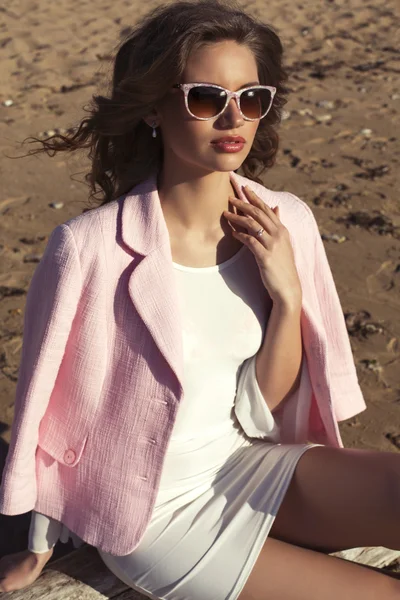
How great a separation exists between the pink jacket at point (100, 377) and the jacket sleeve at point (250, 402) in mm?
358

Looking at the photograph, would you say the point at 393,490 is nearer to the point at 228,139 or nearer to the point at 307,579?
the point at 307,579

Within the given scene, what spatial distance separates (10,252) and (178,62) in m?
3.73

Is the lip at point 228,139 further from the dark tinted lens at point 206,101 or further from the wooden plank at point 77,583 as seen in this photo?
the wooden plank at point 77,583

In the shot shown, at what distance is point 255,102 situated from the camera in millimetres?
2742

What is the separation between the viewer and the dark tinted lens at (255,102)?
8.87 feet

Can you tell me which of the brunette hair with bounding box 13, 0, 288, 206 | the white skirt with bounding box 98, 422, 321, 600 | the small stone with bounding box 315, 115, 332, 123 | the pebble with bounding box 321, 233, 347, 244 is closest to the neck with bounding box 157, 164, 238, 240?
the brunette hair with bounding box 13, 0, 288, 206

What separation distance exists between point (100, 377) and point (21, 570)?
72cm

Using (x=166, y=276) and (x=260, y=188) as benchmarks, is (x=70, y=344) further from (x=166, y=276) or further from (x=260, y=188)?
(x=260, y=188)

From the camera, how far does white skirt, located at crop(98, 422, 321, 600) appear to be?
2674mm

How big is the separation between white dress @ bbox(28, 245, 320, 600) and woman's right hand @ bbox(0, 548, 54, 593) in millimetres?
48

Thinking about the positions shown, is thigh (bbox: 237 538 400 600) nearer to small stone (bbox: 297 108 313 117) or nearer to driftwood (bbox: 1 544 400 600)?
driftwood (bbox: 1 544 400 600)

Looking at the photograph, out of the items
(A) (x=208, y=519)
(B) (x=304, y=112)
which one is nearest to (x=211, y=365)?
(A) (x=208, y=519)

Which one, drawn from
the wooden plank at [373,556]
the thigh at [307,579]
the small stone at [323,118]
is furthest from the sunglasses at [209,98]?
the small stone at [323,118]

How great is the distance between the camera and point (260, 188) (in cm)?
315
